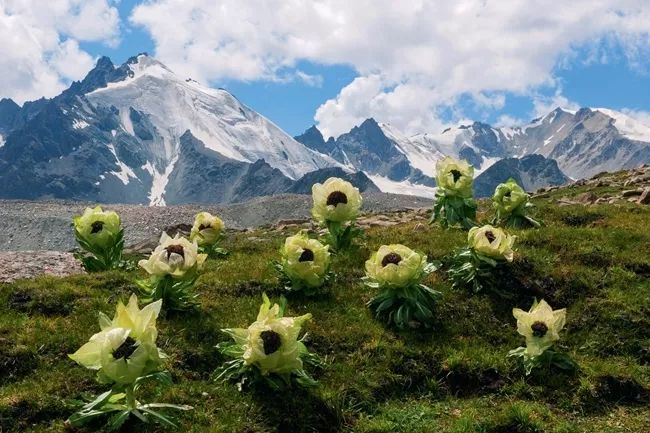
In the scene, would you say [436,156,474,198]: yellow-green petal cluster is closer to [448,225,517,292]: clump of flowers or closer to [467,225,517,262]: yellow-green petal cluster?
[448,225,517,292]: clump of flowers

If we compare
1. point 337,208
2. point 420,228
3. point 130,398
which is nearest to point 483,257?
point 337,208

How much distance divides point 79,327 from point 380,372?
17.7 ft

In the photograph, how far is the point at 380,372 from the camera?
10.8 metres

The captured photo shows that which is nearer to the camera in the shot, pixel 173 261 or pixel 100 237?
pixel 173 261

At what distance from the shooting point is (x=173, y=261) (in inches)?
456

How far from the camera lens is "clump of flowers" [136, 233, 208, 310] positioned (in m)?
11.6

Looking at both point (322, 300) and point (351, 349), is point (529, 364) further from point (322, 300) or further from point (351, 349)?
point (322, 300)

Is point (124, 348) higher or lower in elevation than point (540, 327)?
lower

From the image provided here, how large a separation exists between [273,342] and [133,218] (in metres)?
89.4

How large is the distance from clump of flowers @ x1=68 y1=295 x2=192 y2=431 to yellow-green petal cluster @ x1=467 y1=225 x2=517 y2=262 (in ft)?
24.4

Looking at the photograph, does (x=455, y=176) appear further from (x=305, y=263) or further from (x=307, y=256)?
(x=305, y=263)

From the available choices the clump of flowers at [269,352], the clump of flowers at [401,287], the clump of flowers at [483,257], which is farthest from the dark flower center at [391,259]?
the clump of flowers at [269,352]

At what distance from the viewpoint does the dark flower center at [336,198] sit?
50.7 feet

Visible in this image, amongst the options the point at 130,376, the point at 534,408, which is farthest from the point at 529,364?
the point at 130,376
